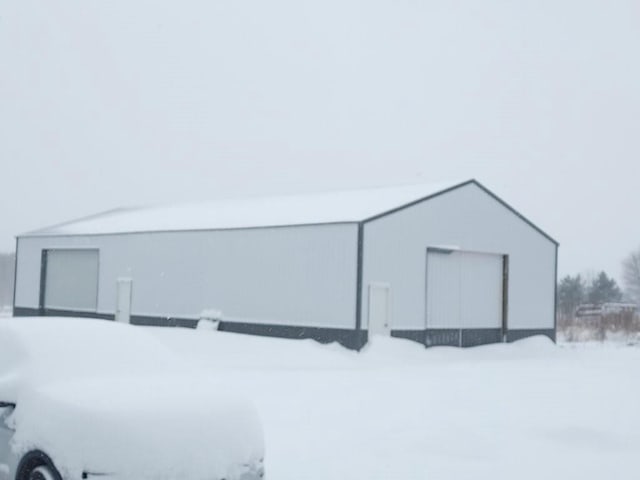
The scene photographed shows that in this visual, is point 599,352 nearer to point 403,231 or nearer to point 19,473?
point 403,231

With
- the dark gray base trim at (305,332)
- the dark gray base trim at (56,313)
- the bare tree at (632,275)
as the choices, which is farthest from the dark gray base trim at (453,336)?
the bare tree at (632,275)

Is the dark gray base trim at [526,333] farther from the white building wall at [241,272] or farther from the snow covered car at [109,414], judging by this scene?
the snow covered car at [109,414]

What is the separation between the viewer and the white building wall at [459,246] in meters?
23.5

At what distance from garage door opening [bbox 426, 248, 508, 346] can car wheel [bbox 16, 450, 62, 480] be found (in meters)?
19.3

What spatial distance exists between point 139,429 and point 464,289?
21.4m

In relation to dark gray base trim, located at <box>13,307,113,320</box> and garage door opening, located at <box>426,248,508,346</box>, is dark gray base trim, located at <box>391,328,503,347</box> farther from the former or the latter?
dark gray base trim, located at <box>13,307,113,320</box>

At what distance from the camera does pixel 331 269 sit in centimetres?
2338

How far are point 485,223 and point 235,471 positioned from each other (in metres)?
22.3

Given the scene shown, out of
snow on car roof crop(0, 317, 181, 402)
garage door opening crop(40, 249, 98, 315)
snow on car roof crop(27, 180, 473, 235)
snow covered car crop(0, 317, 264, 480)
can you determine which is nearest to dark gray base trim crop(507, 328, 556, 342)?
snow on car roof crop(27, 180, 473, 235)

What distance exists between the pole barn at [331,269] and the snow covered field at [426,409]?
1.42 m

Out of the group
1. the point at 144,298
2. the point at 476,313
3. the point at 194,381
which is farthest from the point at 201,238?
the point at 194,381

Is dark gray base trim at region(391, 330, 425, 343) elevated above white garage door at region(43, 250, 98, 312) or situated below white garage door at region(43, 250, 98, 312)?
below

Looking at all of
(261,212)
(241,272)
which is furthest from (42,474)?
(261,212)

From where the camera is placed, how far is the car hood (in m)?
Result: 6.00
